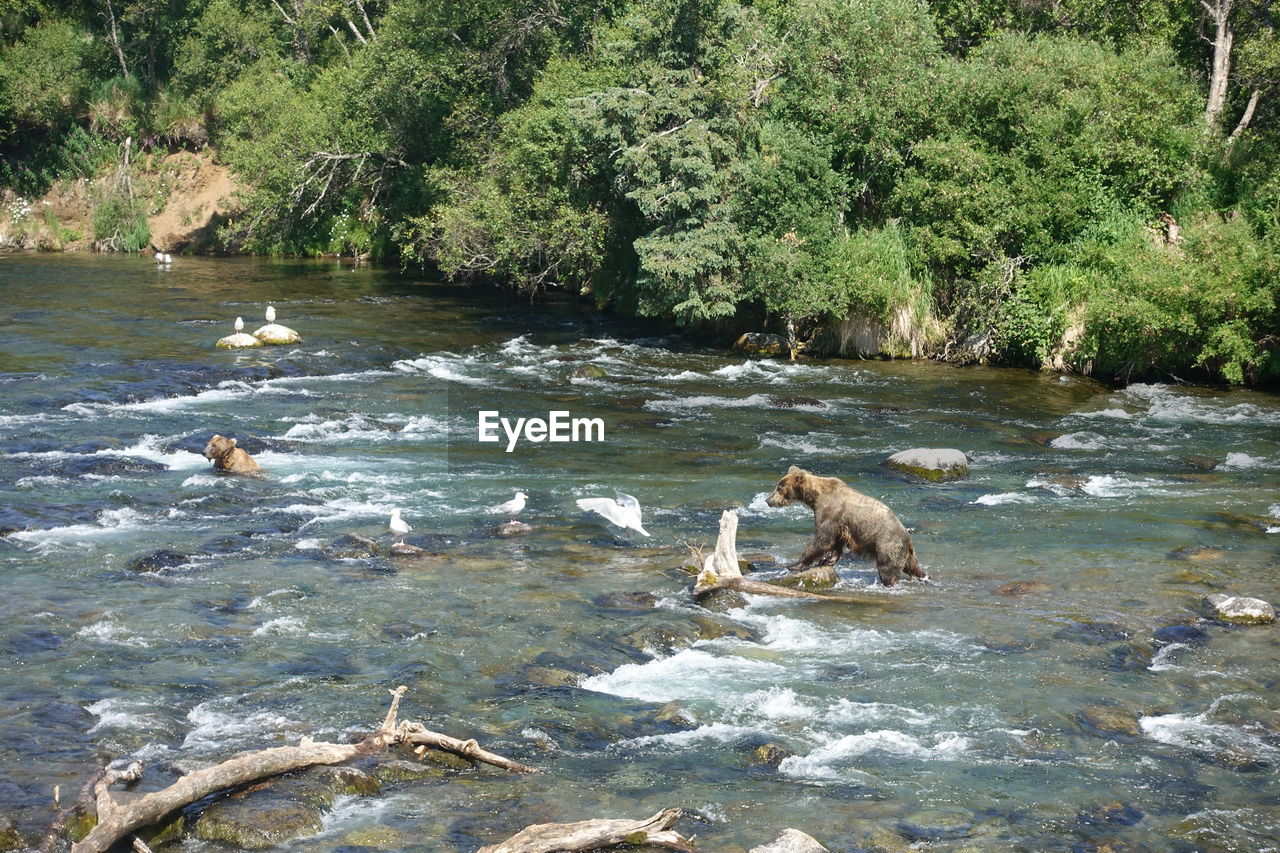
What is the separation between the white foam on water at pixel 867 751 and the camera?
836 centimetres

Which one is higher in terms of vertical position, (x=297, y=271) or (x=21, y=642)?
(x=297, y=271)

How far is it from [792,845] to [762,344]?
65.3ft

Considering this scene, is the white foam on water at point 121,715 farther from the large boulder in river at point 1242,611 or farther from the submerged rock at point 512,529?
the large boulder in river at point 1242,611

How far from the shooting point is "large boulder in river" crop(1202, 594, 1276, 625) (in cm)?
1113

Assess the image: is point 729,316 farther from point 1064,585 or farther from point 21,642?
point 21,642

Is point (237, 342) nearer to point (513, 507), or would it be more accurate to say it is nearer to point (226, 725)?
point (513, 507)

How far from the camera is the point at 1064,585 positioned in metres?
12.3

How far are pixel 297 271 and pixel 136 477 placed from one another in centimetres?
2511

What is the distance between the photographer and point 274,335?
26578mm

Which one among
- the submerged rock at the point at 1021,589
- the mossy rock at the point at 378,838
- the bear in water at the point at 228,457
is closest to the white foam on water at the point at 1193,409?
the submerged rock at the point at 1021,589

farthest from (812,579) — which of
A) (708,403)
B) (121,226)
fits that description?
(121,226)

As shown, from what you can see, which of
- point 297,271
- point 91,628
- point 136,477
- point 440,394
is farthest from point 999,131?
point 297,271

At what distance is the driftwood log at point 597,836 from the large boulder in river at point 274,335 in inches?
831

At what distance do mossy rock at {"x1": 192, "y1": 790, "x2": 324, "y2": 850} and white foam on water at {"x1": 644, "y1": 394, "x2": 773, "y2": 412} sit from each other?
45.3 ft
